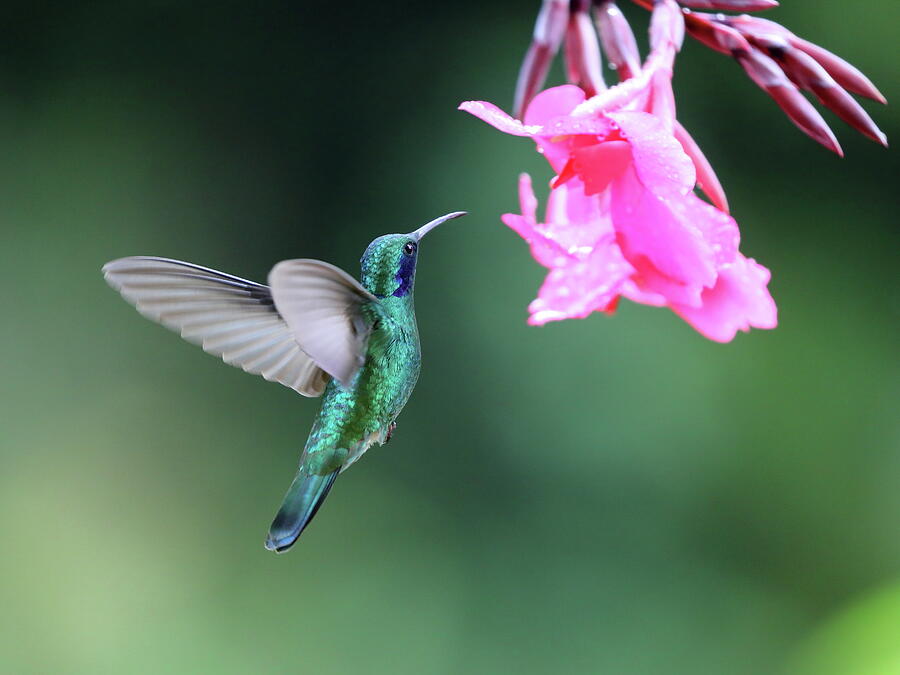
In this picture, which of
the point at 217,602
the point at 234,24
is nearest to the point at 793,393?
the point at 217,602

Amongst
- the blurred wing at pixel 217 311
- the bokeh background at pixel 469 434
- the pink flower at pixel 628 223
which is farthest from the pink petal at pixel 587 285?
the bokeh background at pixel 469 434

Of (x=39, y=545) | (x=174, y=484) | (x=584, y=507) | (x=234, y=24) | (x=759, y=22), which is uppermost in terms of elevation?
(x=759, y=22)

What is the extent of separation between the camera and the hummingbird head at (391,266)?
3.51 feet

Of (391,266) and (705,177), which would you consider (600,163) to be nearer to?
(705,177)

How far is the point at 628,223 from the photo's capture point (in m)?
0.86

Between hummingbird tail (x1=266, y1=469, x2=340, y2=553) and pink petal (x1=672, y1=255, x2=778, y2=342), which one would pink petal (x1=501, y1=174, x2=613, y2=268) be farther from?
hummingbird tail (x1=266, y1=469, x2=340, y2=553)

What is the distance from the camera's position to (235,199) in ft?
10.3

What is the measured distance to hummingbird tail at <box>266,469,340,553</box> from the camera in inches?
40.4

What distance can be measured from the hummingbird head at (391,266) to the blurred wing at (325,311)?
0.07ft

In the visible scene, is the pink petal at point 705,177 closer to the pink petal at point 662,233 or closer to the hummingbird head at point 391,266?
the pink petal at point 662,233

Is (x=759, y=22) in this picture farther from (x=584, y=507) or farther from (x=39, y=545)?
(x=39, y=545)

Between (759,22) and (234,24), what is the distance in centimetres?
259

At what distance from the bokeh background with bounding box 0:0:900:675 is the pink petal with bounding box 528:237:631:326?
1726mm

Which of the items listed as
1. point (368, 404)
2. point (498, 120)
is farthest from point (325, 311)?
point (498, 120)
